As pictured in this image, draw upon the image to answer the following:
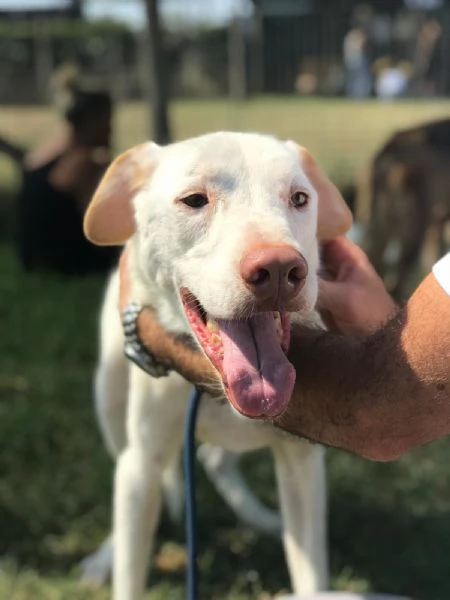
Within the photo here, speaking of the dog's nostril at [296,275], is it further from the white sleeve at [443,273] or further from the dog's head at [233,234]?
the white sleeve at [443,273]

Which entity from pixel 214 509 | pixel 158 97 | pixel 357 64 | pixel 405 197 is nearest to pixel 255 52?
pixel 357 64

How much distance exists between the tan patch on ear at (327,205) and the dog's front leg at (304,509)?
550 mm

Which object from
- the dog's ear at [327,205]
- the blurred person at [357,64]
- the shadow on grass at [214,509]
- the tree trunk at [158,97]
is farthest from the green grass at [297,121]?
the dog's ear at [327,205]

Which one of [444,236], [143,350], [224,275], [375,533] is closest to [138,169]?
[143,350]

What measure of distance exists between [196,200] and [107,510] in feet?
5.51

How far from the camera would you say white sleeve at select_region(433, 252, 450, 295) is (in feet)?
4.40

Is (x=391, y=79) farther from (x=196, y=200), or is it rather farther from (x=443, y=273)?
(x=443, y=273)

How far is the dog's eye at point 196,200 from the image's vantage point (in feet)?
5.07

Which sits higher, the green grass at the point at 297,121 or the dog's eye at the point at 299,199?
the dog's eye at the point at 299,199

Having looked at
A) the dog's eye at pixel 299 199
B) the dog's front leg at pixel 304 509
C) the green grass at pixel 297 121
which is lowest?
the green grass at pixel 297 121

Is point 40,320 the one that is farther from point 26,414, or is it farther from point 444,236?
point 444,236

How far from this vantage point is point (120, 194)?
1.79m

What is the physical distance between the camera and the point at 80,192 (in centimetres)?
555

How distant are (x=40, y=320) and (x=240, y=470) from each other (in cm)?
208
